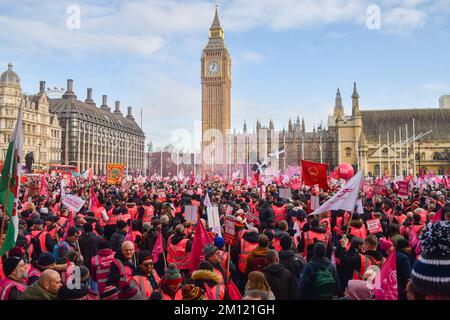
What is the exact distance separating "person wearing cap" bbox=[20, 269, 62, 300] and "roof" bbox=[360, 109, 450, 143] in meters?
76.5

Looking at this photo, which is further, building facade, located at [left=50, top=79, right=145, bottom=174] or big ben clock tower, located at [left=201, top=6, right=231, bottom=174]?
big ben clock tower, located at [left=201, top=6, right=231, bottom=174]

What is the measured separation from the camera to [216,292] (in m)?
4.50

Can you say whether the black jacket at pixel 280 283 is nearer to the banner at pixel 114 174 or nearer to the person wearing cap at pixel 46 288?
the person wearing cap at pixel 46 288

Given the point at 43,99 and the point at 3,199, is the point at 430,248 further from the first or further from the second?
the point at 43,99

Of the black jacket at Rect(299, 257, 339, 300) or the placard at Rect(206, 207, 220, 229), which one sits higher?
the placard at Rect(206, 207, 220, 229)

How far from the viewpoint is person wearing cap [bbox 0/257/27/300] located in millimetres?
4383

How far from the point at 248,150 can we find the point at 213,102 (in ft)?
54.2

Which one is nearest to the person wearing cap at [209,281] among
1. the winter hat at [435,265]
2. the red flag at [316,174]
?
the winter hat at [435,265]

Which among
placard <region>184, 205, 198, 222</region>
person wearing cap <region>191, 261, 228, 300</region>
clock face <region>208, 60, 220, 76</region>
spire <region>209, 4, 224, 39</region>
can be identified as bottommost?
person wearing cap <region>191, 261, 228, 300</region>

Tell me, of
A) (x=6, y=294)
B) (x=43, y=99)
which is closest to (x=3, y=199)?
(x=6, y=294)

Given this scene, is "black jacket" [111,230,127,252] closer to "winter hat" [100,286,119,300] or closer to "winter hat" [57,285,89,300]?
"winter hat" [100,286,119,300]

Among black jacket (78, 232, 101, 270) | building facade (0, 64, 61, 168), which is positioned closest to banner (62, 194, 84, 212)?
black jacket (78, 232, 101, 270)

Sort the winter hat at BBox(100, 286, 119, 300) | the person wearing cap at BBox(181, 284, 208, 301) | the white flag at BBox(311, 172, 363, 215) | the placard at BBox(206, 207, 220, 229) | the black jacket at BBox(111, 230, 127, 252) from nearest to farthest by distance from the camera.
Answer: the person wearing cap at BBox(181, 284, 208, 301), the winter hat at BBox(100, 286, 119, 300), the black jacket at BBox(111, 230, 127, 252), the white flag at BBox(311, 172, 363, 215), the placard at BBox(206, 207, 220, 229)

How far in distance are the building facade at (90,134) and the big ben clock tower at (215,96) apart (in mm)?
18289
